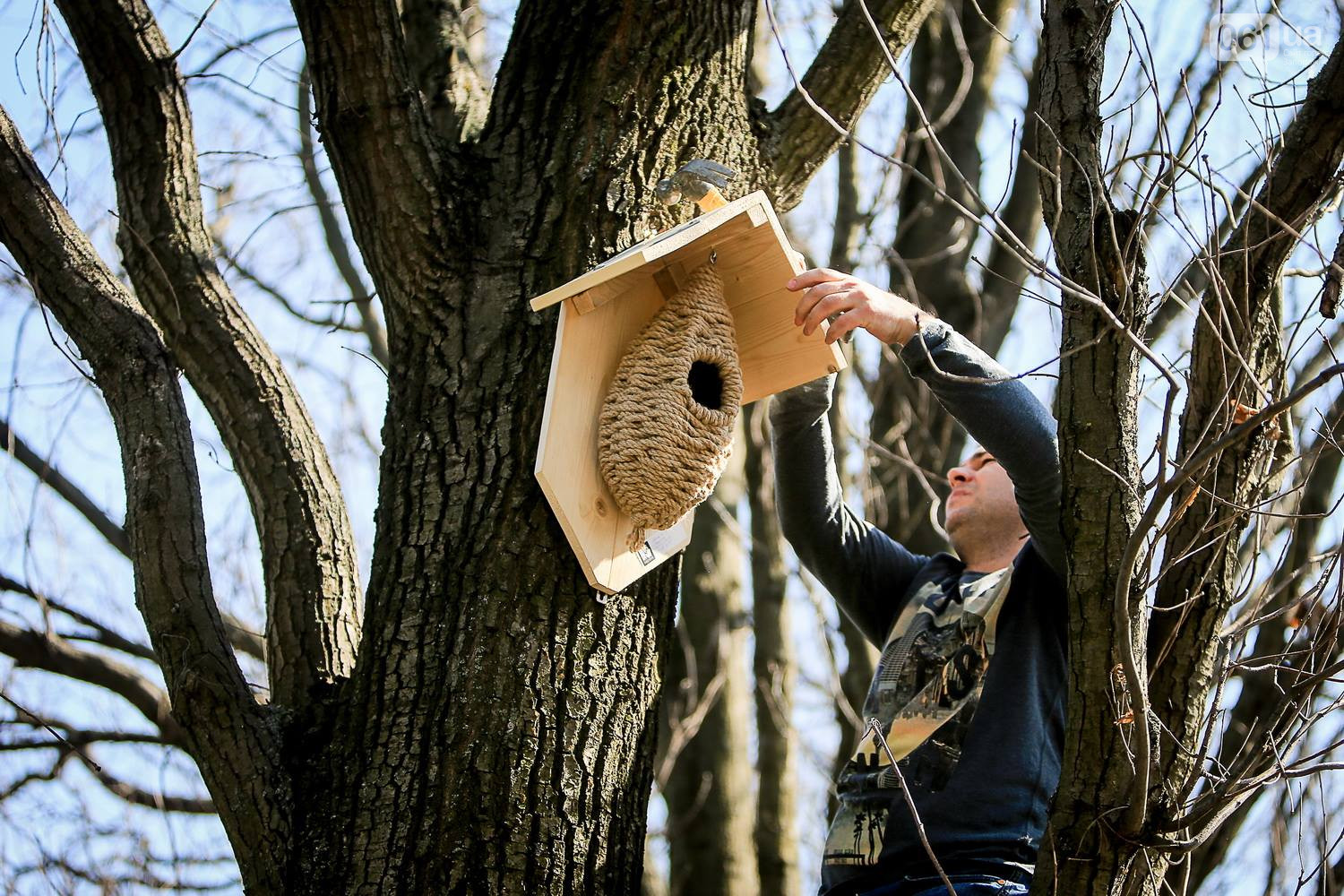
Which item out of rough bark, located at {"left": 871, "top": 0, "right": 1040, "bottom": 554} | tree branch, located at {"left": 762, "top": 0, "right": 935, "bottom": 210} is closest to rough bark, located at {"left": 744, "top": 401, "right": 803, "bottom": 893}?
rough bark, located at {"left": 871, "top": 0, "right": 1040, "bottom": 554}

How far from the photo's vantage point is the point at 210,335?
2336mm

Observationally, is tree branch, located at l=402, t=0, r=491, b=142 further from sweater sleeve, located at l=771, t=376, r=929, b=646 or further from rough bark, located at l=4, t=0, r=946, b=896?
sweater sleeve, located at l=771, t=376, r=929, b=646

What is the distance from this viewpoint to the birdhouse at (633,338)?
81.3 inches

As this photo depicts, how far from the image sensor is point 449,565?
2.06m

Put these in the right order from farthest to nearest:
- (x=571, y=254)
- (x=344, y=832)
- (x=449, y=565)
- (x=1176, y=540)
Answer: (x=571, y=254) < (x=449, y=565) < (x=344, y=832) < (x=1176, y=540)

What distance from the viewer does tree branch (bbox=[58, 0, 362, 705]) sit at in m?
2.29

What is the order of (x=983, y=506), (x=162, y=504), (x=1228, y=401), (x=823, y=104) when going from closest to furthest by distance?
(x=1228, y=401), (x=162, y=504), (x=823, y=104), (x=983, y=506)

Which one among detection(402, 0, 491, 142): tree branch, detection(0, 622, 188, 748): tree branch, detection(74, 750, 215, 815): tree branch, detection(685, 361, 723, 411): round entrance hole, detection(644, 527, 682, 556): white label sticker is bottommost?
detection(74, 750, 215, 815): tree branch

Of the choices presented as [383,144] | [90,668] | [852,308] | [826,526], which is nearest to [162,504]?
[383,144]

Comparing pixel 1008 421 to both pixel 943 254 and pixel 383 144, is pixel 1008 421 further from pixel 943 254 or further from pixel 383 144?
pixel 943 254

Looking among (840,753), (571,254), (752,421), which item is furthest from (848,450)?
(571,254)

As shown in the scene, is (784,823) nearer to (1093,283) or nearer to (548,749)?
(548,749)

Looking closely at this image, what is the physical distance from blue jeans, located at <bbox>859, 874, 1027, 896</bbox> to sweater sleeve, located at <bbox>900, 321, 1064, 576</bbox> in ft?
1.76

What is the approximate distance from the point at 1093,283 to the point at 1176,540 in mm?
367
